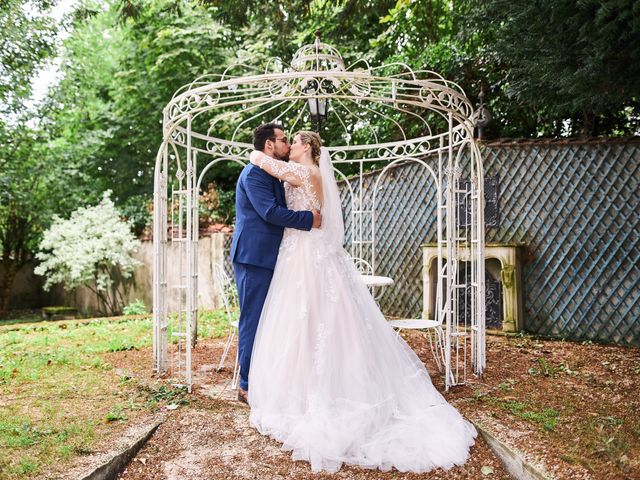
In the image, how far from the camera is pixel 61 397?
3.67 m

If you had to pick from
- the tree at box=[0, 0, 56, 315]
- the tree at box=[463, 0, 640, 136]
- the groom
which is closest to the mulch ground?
the groom

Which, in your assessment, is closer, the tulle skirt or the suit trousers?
the tulle skirt

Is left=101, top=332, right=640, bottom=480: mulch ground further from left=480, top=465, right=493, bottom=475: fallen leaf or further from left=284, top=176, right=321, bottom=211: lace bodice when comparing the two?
left=284, top=176, right=321, bottom=211: lace bodice

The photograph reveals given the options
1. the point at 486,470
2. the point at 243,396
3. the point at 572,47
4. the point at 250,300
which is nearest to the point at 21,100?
the point at 250,300

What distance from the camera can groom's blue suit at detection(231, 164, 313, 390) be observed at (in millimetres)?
3465

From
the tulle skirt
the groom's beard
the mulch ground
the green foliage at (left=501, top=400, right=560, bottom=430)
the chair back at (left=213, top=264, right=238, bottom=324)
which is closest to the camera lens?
the mulch ground

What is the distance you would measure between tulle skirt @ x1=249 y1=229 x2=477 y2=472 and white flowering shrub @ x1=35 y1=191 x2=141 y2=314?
817 centimetres

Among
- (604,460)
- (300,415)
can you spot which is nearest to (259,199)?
(300,415)

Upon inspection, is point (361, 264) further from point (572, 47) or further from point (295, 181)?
point (572, 47)

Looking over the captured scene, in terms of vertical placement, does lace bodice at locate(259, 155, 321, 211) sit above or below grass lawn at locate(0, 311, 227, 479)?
above

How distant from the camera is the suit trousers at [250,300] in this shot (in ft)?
11.5

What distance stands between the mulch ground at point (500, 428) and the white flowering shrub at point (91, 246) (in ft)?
21.4

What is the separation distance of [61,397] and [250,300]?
1.50 m

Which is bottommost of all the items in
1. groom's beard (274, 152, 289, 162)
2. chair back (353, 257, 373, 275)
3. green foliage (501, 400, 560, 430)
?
green foliage (501, 400, 560, 430)
